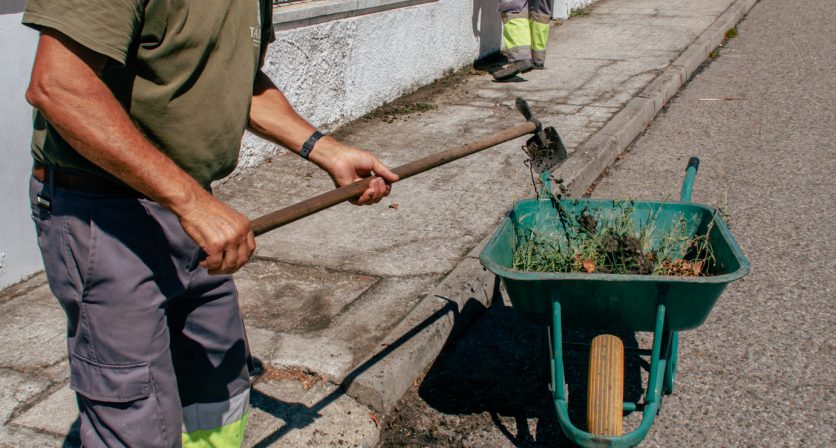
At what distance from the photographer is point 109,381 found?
2.02 metres

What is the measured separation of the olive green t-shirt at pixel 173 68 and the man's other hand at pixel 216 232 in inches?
8.7

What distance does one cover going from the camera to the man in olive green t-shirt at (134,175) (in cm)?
172

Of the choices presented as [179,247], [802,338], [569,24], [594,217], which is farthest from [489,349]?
[569,24]

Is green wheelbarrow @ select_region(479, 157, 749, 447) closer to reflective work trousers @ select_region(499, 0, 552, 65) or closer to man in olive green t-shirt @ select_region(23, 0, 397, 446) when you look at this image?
man in olive green t-shirt @ select_region(23, 0, 397, 446)

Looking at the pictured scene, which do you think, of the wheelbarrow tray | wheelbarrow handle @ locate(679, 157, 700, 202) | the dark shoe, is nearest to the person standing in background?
the dark shoe

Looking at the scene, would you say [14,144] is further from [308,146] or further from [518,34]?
[518,34]

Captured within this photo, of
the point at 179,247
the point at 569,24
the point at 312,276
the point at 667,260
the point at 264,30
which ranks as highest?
the point at 264,30

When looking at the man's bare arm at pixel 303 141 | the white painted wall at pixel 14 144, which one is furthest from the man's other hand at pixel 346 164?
the white painted wall at pixel 14 144

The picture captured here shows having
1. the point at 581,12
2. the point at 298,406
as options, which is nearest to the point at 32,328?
the point at 298,406

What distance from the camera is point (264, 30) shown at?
2346mm

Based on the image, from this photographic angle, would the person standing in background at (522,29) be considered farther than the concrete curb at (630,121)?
Yes

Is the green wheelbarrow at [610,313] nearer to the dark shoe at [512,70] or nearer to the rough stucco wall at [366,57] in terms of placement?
the rough stucco wall at [366,57]

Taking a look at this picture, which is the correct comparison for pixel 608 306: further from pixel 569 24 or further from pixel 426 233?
pixel 569 24

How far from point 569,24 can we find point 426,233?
679 centimetres
